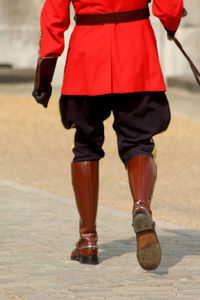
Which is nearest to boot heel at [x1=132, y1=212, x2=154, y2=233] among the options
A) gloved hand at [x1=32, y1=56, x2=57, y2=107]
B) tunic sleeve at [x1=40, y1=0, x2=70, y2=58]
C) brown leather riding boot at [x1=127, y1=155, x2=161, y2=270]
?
brown leather riding boot at [x1=127, y1=155, x2=161, y2=270]

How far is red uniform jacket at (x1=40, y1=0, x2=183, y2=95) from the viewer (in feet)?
15.1

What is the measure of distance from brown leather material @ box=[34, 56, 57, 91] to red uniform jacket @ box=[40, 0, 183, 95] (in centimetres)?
4

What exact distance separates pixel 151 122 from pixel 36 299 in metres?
1.15

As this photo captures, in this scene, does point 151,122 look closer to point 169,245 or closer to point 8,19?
point 169,245

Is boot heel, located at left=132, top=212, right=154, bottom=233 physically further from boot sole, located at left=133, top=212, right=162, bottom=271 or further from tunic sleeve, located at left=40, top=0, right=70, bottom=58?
tunic sleeve, located at left=40, top=0, right=70, bottom=58

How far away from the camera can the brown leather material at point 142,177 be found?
4.59m

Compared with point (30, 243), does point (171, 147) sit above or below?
below

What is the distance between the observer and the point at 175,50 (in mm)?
17641

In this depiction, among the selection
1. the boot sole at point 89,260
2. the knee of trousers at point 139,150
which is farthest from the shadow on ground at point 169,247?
the knee of trousers at point 139,150

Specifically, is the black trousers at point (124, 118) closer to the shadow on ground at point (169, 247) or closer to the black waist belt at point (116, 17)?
the black waist belt at point (116, 17)

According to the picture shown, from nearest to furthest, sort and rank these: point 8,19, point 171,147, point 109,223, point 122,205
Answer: point 109,223 < point 122,205 < point 171,147 < point 8,19

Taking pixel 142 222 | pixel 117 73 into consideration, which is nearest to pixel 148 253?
pixel 142 222

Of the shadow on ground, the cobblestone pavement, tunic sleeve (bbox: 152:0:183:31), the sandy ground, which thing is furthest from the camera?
the sandy ground

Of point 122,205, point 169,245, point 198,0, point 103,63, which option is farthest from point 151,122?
point 198,0
